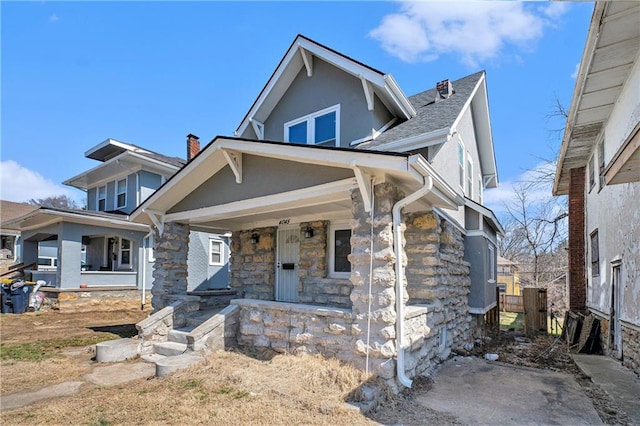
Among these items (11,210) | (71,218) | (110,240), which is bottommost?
(110,240)

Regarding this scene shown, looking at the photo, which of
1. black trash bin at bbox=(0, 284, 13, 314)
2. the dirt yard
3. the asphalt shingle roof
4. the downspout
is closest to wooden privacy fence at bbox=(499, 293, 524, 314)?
the dirt yard

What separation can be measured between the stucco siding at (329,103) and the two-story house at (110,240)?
20.1 ft

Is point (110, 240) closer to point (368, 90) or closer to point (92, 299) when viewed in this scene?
point (92, 299)

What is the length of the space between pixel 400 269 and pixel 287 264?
4390 millimetres

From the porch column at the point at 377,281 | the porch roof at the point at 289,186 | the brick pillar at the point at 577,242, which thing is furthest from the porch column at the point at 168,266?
the brick pillar at the point at 577,242

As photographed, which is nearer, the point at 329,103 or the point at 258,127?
the point at 329,103

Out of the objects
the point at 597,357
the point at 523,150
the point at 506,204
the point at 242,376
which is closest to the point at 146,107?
the point at 242,376

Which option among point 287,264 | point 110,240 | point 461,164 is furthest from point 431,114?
point 110,240

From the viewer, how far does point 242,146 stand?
6.45 metres

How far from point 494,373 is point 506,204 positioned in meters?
23.6

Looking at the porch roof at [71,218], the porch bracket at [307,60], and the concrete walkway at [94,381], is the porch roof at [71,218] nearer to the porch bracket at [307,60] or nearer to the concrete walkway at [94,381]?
the concrete walkway at [94,381]

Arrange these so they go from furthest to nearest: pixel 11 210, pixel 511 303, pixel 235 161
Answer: pixel 11 210 → pixel 511 303 → pixel 235 161

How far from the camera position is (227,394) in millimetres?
4711

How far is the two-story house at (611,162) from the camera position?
16.9ft
